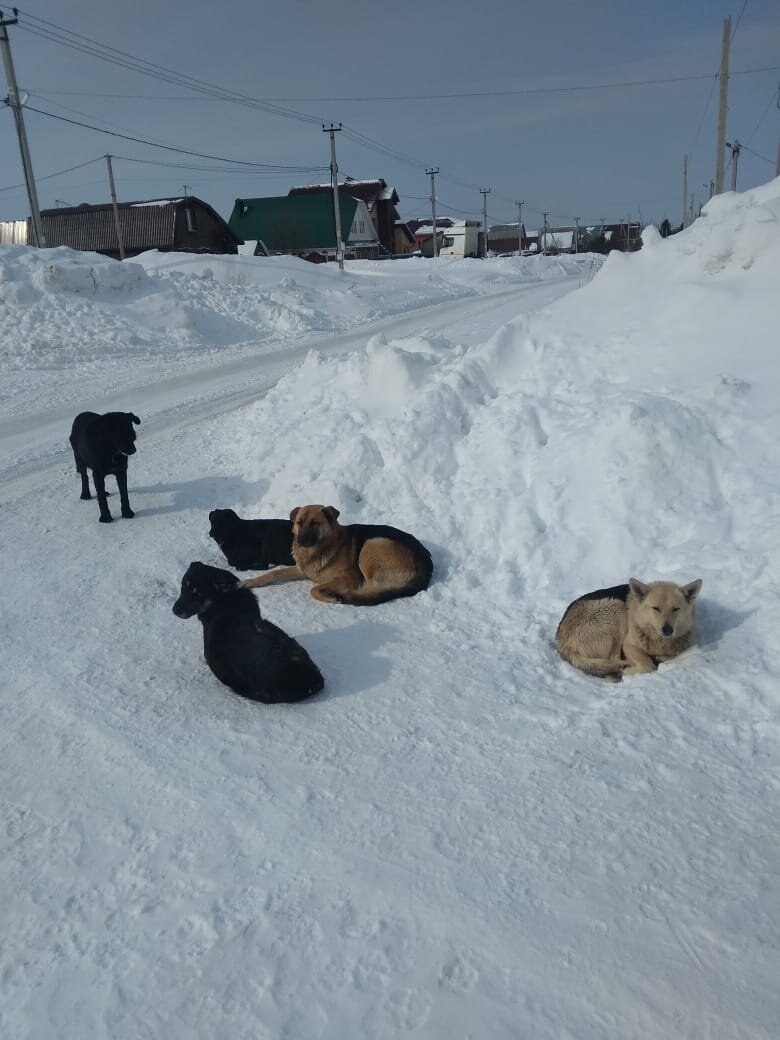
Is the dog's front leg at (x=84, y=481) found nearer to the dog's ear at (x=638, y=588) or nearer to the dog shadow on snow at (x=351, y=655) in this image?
the dog shadow on snow at (x=351, y=655)

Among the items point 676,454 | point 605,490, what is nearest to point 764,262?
point 676,454

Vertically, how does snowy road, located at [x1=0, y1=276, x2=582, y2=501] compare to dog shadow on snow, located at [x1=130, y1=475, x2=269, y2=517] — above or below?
above

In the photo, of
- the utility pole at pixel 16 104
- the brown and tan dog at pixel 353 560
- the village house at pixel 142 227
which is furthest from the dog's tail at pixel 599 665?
the village house at pixel 142 227

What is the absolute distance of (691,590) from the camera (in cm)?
460

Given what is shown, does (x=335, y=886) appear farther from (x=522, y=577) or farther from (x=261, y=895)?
(x=522, y=577)

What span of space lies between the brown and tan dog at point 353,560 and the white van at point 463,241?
6996cm

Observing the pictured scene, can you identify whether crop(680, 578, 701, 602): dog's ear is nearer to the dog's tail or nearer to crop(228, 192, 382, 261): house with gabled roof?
the dog's tail

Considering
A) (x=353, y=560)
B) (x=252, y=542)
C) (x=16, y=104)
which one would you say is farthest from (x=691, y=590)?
(x=16, y=104)

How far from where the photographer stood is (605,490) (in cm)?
593

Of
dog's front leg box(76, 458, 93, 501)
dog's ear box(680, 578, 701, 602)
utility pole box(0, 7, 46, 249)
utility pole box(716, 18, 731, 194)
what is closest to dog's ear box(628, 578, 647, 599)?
dog's ear box(680, 578, 701, 602)

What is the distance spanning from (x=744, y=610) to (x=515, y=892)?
2.64 metres

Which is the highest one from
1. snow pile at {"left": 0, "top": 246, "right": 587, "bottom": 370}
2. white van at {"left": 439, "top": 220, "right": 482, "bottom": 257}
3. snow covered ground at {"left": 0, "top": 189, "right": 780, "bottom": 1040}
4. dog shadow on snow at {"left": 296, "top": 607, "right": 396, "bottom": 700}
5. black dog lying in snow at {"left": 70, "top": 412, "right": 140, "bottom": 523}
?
white van at {"left": 439, "top": 220, "right": 482, "bottom": 257}

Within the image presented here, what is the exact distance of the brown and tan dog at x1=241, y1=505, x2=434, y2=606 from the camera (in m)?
5.85

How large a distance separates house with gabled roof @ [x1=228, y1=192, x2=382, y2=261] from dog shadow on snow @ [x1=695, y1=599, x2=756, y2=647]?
5453cm
